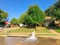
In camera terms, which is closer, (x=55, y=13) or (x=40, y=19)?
(x=55, y=13)

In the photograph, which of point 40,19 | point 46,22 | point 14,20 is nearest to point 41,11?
point 40,19

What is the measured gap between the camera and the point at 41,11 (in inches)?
2037

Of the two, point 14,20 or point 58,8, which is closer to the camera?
point 58,8

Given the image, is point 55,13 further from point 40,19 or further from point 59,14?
point 40,19

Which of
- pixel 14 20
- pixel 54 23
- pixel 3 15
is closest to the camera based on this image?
pixel 54 23

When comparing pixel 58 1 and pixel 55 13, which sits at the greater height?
pixel 58 1

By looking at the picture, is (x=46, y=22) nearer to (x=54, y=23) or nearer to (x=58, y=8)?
(x=54, y=23)

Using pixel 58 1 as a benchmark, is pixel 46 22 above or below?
below

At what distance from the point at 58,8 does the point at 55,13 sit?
1.83 metres

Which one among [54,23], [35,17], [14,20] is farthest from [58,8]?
[14,20]

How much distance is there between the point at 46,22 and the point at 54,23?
6477 millimetres

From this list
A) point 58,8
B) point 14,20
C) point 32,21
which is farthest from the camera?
point 14,20

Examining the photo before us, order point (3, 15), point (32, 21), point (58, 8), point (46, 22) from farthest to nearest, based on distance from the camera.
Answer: point (3, 15) < point (46, 22) < point (32, 21) < point (58, 8)

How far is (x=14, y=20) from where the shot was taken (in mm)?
96688
